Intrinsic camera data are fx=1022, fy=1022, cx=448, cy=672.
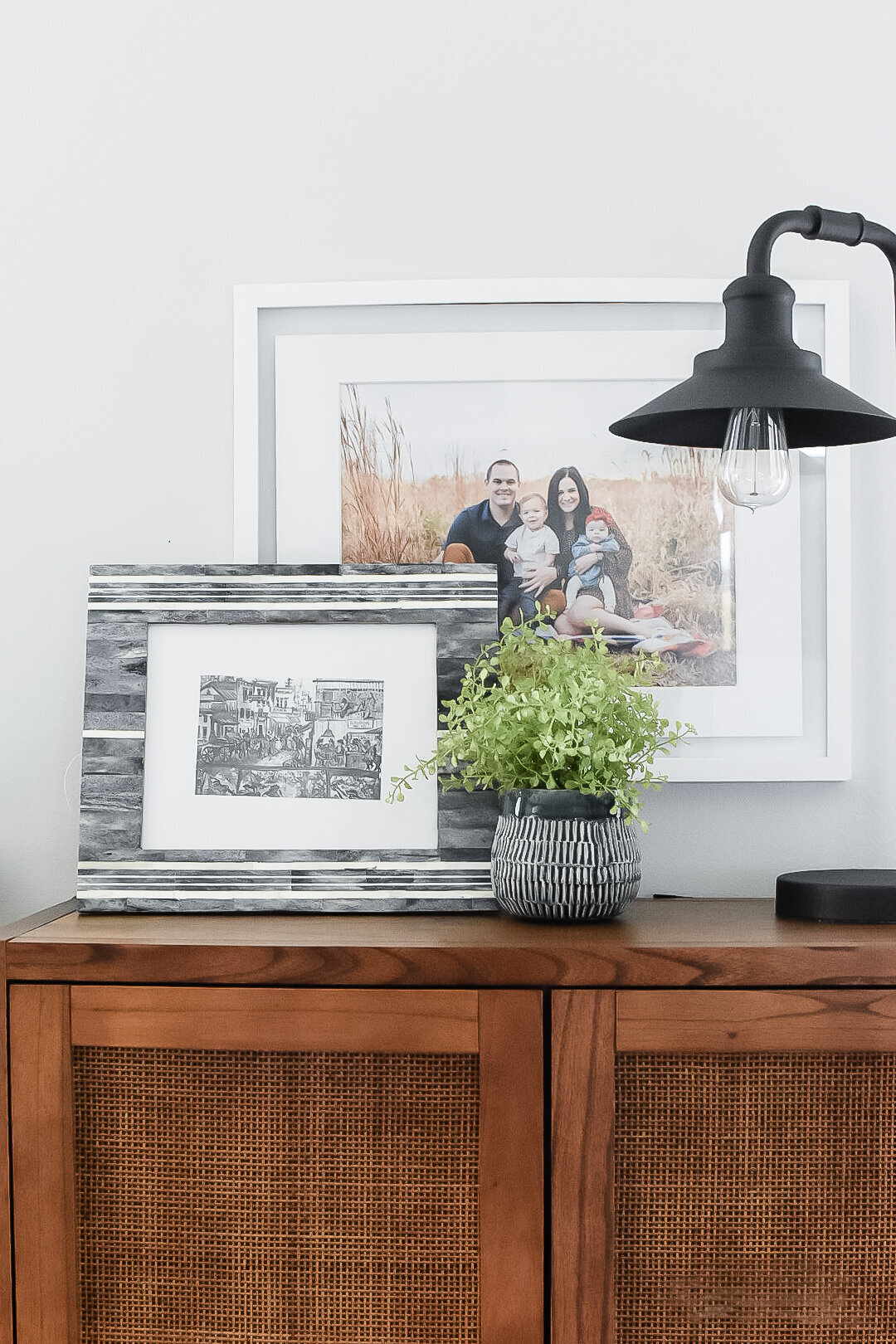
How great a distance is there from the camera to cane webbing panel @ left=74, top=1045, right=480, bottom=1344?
91 centimetres

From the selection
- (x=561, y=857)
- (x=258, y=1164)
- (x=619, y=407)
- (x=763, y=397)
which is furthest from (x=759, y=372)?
(x=258, y=1164)

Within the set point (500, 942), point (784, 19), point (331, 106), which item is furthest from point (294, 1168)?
point (784, 19)

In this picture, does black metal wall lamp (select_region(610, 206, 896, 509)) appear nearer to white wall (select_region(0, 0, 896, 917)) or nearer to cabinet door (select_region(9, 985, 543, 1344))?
white wall (select_region(0, 0, 896, 917))

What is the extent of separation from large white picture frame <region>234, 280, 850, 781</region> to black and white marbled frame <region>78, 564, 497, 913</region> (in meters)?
0.14

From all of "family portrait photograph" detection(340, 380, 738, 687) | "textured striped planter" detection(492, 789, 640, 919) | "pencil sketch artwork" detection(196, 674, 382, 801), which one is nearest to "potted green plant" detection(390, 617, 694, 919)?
"textured striped planter" detection(492, 789, 640, 919)

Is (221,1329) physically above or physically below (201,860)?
below

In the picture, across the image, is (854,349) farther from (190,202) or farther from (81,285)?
(81,285)

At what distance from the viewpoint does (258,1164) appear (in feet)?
3.02

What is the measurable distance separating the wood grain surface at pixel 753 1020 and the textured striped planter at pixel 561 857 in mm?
123

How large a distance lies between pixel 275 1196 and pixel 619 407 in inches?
36.6

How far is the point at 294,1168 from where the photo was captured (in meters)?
0.92

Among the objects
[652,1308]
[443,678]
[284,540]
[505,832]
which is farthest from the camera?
[284,540]

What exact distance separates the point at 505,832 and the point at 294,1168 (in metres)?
0.36

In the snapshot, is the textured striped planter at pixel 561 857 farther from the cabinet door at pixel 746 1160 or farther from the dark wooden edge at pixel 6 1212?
the dark wooden edge at pixel 6 1212
